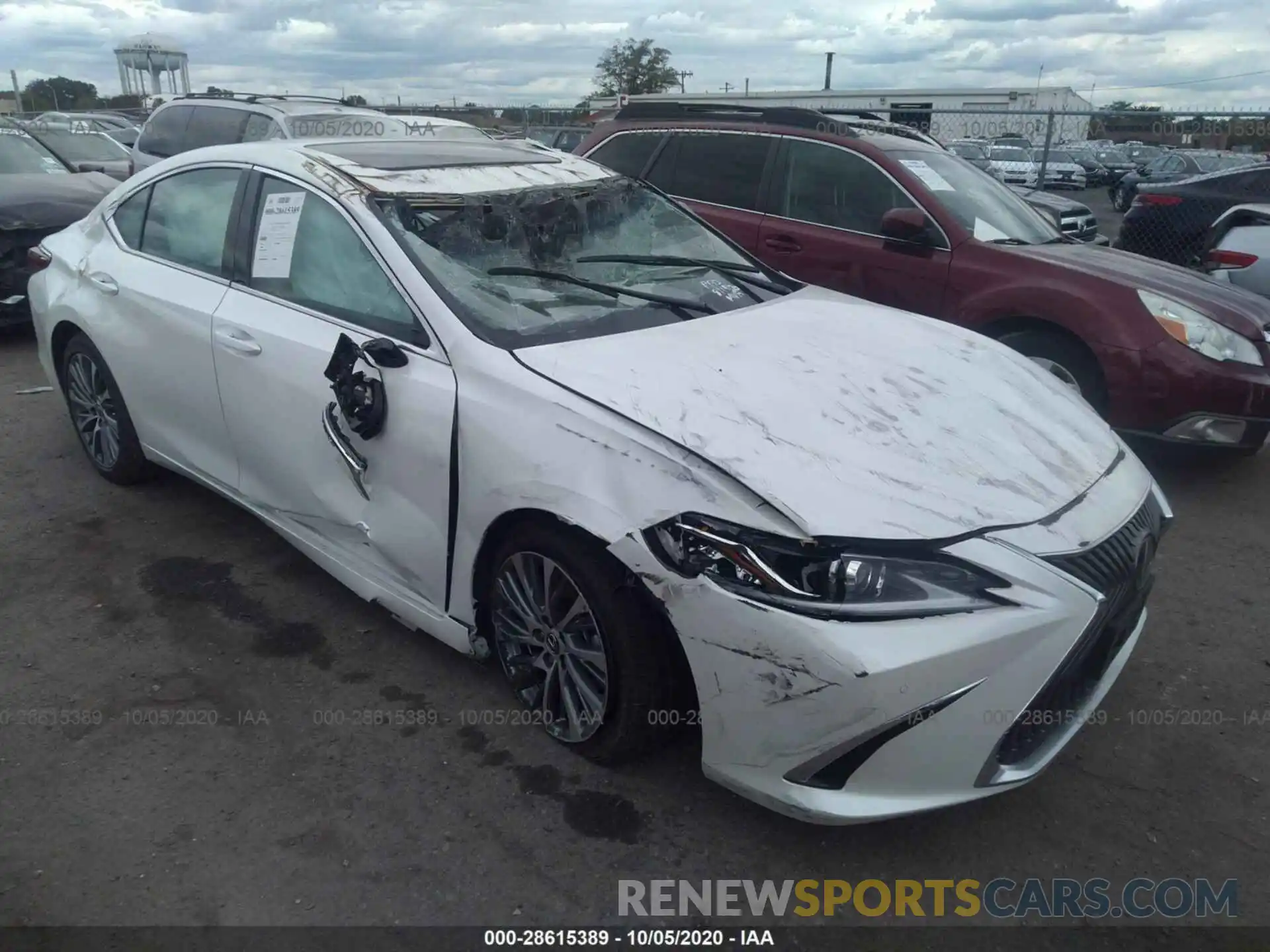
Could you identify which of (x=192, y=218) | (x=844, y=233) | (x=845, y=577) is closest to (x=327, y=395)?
(x=192, y=218)

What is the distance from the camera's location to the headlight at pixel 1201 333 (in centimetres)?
488

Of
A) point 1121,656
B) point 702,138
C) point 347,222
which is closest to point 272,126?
point 702,138

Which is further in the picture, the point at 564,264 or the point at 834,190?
the point at 834,190

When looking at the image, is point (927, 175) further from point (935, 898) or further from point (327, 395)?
point (935, 898)

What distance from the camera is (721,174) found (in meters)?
6.38

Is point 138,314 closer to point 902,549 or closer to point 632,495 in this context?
point 632,495

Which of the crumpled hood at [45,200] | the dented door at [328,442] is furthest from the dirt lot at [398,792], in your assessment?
the crumpled hood at [45,200]

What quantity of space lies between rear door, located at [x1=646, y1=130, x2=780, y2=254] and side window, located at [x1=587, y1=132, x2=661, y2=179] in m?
0.11

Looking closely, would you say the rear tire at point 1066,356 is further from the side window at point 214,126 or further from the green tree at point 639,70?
the green tree at point 639,70

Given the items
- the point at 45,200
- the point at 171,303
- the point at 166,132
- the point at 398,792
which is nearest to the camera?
the point at 398,792

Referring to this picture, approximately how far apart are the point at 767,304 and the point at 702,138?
3319 millimetres

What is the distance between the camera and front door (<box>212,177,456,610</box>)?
117 inches

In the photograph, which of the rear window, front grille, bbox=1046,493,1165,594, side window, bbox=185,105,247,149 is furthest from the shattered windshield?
the rear window

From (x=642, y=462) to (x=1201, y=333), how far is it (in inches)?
149
